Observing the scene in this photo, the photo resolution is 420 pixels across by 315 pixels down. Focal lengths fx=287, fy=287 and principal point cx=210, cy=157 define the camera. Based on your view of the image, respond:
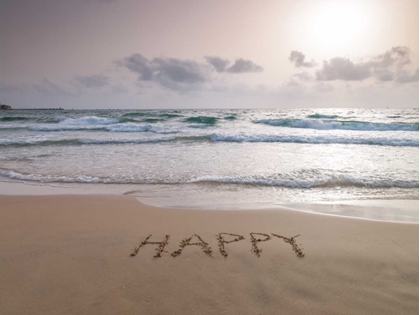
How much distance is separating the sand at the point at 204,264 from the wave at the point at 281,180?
1962 millimetres

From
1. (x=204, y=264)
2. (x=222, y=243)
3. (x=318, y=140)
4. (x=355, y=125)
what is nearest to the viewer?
(x=204, y=264)

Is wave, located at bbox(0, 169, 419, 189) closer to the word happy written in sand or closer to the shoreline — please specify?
the shoreline

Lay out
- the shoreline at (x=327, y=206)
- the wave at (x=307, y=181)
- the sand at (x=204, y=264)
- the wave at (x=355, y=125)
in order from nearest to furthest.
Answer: the sand at (x=204, y=264) → the shoreline at (x=327, y=206) → the wave at (x=307, y=181) → the wave at (x=355, y=125)

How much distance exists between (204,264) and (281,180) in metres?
3.96

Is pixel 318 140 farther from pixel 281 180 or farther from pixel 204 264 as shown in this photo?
pixel 204 264

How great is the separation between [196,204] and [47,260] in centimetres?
253

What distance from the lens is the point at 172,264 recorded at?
10.1 feet

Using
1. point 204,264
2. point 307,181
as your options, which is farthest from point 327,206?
point 204,264

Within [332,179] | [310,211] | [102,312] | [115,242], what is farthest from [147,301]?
[332,179]

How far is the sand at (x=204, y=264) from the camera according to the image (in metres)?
2.47

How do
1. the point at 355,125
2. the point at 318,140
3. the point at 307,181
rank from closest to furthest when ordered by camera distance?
1. the point at 307,181
2. the point at 318,140
3. the point at 355,125

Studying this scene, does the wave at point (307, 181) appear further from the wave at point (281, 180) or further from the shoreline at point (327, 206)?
the shoreline at point (327, 206)

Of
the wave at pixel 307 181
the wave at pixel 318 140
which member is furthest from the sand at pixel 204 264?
the wave at pixel 318 140

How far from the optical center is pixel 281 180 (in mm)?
6613
